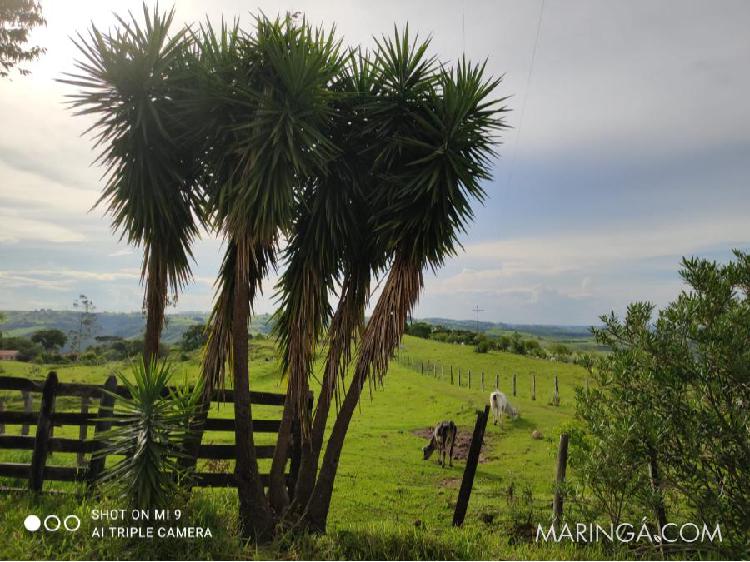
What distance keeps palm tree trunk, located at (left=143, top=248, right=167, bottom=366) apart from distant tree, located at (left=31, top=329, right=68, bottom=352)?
62.4 meters

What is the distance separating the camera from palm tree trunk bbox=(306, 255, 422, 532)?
764cm

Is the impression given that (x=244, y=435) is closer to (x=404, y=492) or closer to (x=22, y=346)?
(x=404, y=492)

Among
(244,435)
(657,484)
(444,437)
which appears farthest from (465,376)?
(244,435)

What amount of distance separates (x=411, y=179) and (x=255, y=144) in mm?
2336

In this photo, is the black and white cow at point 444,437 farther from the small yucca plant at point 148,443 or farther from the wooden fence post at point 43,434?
the wooden fence post at point 43,434

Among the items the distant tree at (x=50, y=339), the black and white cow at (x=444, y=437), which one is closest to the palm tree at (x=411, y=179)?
the black and white cow at (x=444, y=437)

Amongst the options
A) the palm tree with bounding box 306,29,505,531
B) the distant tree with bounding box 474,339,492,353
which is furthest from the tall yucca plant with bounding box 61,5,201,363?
the distant tree with bounding box 474,339,492,353

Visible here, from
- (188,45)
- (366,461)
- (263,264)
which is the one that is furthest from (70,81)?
(366,461)

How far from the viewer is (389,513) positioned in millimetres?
10672

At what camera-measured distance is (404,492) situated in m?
12.5

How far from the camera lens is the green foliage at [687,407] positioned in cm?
589

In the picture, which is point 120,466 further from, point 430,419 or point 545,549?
point 430,419

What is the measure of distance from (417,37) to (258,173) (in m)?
3.47

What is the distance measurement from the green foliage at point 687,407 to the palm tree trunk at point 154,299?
21.8 feet
